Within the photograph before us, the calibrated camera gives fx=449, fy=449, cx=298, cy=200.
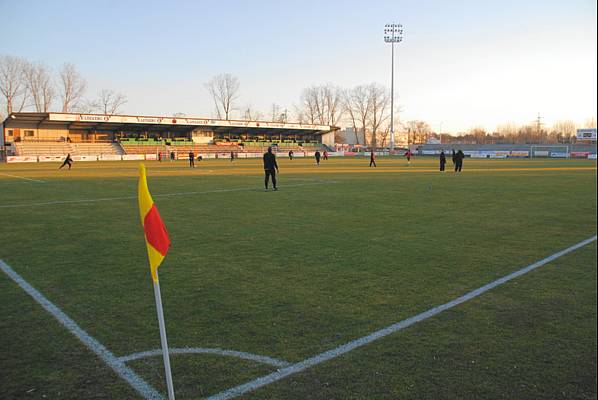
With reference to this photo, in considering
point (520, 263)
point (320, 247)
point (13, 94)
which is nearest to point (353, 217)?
point (320, 247)

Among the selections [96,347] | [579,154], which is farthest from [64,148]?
[579,154]

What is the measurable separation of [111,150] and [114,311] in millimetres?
65373

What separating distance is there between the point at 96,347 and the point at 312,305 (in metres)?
2.30

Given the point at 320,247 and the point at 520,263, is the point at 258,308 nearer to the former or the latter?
the point at 320,247

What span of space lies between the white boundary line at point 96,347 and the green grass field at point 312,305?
6 cm

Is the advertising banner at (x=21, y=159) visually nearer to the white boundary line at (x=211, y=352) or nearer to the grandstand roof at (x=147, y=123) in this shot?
the grandstand roof at (x=147, y=123)

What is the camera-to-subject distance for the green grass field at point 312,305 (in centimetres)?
356

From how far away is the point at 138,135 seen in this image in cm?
7256

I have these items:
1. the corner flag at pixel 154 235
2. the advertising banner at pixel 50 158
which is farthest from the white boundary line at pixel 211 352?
the advertising banner at pixel 50 158

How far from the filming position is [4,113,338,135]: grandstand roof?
59053 millimetres

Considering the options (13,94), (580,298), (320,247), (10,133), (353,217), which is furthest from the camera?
(13,94)

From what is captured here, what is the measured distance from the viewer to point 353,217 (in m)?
11.9

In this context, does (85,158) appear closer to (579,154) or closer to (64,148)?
(64,148)

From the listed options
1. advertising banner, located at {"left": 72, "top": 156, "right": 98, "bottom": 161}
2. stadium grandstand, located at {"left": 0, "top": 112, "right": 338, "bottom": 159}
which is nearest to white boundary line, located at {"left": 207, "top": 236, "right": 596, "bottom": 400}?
stadium grandstand, located at {"left": 0, "top": 112, "right": 338, "bottom": 159}
